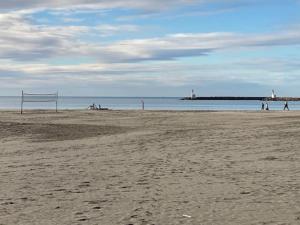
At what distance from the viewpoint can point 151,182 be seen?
9.67 m

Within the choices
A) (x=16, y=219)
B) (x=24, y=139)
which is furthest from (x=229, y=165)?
(x=24, y=139)

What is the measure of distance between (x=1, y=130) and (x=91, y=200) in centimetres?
1614

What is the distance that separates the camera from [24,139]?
1966 centimetres

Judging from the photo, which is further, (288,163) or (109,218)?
(288,163)

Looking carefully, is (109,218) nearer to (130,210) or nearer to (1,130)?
(130,210)

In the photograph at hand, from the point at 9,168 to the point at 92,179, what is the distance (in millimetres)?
2394

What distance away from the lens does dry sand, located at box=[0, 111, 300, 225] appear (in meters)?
7.02

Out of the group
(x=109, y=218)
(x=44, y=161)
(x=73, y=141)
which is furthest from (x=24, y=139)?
(x=109, y=218)

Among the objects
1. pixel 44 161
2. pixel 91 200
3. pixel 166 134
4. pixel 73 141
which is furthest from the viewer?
pixel 166 134

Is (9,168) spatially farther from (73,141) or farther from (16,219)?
(73,141)

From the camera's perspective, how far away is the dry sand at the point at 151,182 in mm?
7023

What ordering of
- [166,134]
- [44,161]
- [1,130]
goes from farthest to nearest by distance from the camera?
[1,130]
[166,134]
[44,161]

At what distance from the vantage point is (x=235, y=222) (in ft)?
21.8

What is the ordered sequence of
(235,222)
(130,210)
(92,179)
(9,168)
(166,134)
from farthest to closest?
(166,134) → (9,168) → (92,179) → (130,210) → (235,222)
